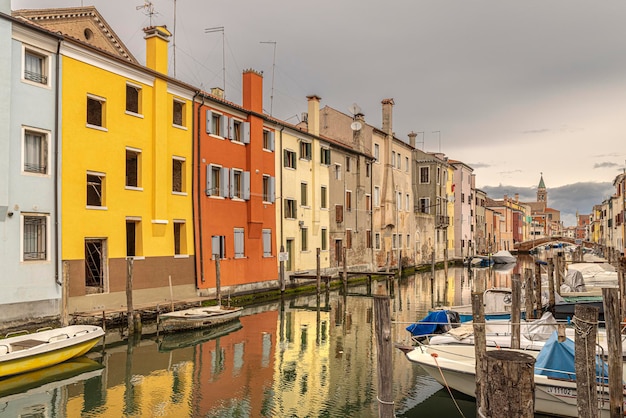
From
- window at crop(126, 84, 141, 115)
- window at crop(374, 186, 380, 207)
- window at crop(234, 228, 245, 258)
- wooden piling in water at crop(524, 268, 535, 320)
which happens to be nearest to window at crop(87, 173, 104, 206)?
window at crop(126, 84, 141, 115)

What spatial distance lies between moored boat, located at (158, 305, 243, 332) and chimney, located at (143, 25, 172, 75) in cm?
1117

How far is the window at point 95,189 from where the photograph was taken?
19.9 meters

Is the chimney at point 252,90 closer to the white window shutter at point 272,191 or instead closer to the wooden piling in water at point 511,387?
the white window shutter at point 272,191

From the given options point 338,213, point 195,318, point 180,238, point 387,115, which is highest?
point 387,115

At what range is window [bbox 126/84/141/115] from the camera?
21.8m

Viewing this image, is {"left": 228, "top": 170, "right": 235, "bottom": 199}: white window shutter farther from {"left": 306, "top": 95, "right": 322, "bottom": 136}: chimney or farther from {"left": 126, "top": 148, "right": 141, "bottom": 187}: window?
{"left": 306, "top": 95, "right": 322, "bottom": 136}: chimney

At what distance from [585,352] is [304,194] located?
1059 inches

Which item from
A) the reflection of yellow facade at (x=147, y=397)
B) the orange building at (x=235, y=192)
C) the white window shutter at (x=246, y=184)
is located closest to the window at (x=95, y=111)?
the orange building at (x=235, y=192)

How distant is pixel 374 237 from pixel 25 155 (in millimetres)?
30831

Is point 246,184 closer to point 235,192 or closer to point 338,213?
point 235,192

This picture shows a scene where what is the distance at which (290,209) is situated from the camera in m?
32.6

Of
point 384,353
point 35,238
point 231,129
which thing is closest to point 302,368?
point 384,353

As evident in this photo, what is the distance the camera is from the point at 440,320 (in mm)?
16875

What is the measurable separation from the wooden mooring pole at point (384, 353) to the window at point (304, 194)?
25803 millimetres
